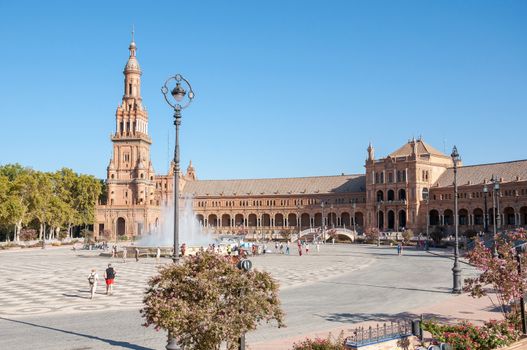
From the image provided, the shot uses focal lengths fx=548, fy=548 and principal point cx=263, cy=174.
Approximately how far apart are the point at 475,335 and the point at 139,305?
1549cm

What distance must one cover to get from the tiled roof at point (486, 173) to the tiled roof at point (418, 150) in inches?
201

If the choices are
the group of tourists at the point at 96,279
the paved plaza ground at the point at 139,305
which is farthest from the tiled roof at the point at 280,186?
the group of tourists at the point at 96,279

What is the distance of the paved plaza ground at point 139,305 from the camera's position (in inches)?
707

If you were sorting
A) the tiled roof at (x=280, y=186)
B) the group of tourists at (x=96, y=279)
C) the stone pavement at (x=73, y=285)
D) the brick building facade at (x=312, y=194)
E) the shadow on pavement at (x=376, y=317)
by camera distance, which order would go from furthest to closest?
1. the tiled roof at (x=280, y=186)
2. the brick building facade at (x=312, y=194)
3. the group of tourists at (x=96, y=279)
4. the stone pavement at (x=73, y=285)
5. the shadow on pavement at (x=376, y=317)

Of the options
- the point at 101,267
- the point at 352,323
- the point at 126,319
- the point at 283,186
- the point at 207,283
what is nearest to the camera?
the point at 207,283

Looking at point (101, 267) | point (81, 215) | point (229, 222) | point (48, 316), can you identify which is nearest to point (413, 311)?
point (48, 316)

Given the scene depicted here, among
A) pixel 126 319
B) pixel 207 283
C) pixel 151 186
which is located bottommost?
pixel 126 319

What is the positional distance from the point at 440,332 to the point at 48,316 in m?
15.2

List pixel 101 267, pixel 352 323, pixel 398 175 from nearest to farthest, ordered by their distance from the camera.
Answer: pixel 352 323 → pixel 101 267 → pixel 398 175

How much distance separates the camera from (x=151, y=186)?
436 feet

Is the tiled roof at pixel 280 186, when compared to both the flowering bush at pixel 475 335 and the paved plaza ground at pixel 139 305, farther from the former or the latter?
the flowering bush at pixel 475 335

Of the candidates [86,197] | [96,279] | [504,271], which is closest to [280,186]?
[86,197]

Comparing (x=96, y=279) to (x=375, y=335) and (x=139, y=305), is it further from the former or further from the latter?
(x=375, y=335)

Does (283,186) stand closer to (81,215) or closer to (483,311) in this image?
(81,215)
